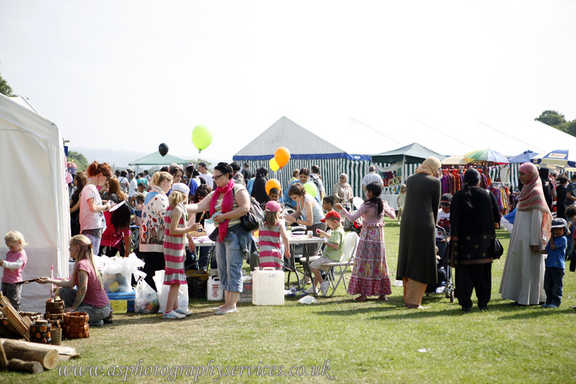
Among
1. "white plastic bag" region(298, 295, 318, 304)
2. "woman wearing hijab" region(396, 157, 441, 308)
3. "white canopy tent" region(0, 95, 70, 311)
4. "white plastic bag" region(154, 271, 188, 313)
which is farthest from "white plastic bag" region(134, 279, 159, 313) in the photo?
"woman wearing hijab" region(396, 157, 441, 308)

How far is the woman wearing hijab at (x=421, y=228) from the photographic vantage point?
695cm

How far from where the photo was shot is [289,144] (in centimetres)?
2264

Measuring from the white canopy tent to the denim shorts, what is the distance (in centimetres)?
191

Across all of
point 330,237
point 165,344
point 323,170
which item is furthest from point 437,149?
point 165,344

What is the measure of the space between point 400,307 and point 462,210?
4.81 feet

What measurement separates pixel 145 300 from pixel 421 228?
11.5ft

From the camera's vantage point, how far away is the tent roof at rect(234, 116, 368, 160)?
2169 centimetres

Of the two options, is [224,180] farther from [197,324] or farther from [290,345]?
[290,345]

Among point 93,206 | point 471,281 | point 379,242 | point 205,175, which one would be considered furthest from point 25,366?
point 205,175

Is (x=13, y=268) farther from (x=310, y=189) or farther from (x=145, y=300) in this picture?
(x=310, y=189)

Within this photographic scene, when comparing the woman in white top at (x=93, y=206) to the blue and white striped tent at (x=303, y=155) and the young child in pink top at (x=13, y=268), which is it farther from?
the blue and white striped tent at (x=303, y=155)

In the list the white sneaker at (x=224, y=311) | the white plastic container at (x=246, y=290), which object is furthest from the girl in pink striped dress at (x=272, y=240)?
the white sneaker at (x=224, y=311)

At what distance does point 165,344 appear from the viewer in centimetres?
545

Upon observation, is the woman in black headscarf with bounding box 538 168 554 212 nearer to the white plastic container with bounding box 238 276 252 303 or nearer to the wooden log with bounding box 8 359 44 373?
the white plastic container with bounding box 238 276 252 303
